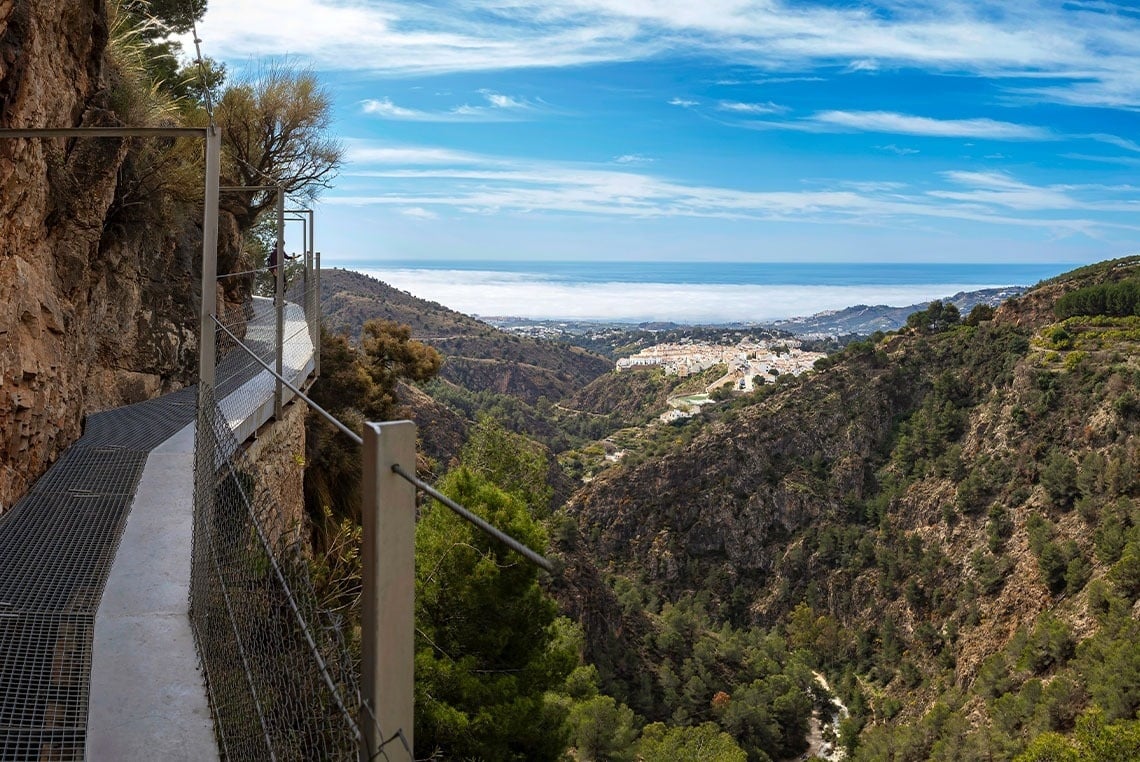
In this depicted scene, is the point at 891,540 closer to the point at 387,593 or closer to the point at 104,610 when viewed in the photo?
the point at 104,610

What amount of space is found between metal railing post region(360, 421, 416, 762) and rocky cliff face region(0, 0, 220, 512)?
448 cm

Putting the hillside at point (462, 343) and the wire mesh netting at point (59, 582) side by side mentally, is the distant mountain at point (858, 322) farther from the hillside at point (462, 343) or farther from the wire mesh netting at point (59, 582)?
the wire mesh netting at point (59, 582)

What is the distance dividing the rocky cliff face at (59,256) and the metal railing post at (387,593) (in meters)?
4.48

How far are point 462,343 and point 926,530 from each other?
4892 centimetres

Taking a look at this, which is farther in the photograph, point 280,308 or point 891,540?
point 891,540

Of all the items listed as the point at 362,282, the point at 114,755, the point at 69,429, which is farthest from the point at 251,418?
the point at 362,282

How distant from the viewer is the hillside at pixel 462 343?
6506 centimetres

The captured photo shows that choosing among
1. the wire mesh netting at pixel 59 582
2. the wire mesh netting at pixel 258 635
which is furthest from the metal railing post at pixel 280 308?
the wire mesh netting at pixel 258 635

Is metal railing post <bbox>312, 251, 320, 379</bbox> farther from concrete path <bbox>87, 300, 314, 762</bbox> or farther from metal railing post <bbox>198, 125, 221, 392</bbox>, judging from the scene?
metal railing post <bbox>198, 125, 221, 392</bbox>

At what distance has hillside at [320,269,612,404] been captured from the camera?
65.1 meters

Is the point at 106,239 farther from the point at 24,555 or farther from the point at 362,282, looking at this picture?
the point at 362,282

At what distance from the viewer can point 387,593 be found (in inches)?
48.7

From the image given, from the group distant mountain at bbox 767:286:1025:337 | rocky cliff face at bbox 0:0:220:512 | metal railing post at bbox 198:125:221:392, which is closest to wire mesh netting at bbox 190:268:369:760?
metal railing post at bbox 198:125:221:392

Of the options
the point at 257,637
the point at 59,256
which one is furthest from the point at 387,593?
the point at 59,256
